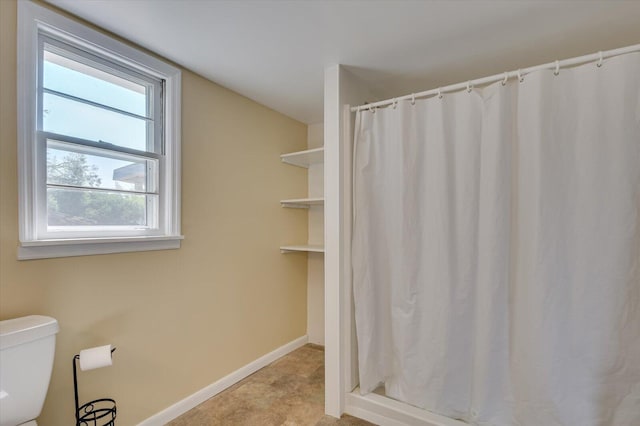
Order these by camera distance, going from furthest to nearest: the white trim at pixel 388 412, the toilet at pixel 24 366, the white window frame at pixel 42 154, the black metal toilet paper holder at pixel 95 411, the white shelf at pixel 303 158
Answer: the white shelf at pixel 303 158 → the white trim at pixel 388 412 → the black metal toilet paper holder at pixel 95 411 → the white window frame at pixel 42 154 → the toilet at pixel 24 366

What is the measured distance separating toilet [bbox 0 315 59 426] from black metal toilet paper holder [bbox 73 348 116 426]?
0.23m

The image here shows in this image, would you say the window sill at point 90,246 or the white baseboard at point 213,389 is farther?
the white baseboard at point 213,389

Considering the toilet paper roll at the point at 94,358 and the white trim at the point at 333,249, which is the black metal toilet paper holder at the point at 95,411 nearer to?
the toilet paper roll at the point at 94,358

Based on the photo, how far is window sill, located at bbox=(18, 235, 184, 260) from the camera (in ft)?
4.55

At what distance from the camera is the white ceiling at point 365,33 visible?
1449mm

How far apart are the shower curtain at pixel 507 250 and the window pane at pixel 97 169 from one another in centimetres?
131

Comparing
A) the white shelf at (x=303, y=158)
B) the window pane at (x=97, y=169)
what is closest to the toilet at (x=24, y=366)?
the window pane at (x=97, y=169)

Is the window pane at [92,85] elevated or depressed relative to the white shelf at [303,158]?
elevated

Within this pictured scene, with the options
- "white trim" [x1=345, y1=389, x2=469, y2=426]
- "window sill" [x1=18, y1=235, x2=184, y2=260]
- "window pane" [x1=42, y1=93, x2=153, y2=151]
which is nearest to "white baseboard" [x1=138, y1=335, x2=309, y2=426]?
"white trim" [x1=345, y1=389, x2=469, y2=426]

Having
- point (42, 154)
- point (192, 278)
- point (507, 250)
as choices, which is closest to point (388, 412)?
point (507, 250)

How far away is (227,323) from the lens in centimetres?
234

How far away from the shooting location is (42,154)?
144cm

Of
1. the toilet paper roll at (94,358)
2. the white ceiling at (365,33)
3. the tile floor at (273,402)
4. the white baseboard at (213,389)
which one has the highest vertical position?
the white ceiling at (365,33)

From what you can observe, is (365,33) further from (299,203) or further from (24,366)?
(24,366)
